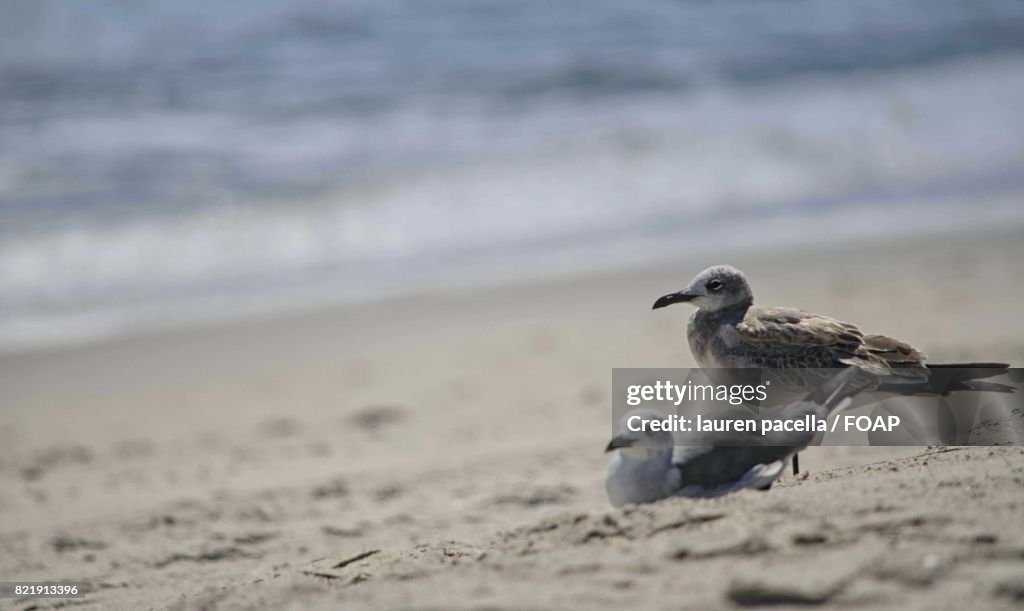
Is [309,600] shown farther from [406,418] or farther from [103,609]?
[406,418]

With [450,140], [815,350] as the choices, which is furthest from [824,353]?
[450,140]

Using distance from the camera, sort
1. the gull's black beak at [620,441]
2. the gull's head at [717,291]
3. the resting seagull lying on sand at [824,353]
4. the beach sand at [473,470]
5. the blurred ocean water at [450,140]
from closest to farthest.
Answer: the beach sand at [473,470] < the gull's black beak at [620,441] < the resting seagull lying on sand at [824,353] < the gull's head at [717,291] < the blurred ocean water at [450,140]

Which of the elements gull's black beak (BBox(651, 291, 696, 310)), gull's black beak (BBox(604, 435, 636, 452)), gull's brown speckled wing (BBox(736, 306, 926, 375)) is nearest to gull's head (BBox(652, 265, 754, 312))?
gull's black beak (BBox(651, 291, 696, 310))

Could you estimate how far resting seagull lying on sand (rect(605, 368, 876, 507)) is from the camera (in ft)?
11.7

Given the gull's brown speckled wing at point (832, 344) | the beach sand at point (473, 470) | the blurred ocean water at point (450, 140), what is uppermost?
the blurred ocean water at point (450, 140)

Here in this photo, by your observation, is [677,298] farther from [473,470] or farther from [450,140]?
[450,140]

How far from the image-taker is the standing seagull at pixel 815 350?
3.89 m

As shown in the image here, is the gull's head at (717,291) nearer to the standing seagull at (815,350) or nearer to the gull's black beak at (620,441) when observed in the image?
the standing seagull at (815,350)

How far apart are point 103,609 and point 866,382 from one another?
9.51 feet

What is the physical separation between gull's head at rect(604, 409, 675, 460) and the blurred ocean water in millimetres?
5103

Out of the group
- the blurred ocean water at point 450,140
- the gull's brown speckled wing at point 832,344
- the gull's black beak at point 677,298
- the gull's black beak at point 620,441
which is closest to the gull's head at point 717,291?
the gull's black beak at point 677,298

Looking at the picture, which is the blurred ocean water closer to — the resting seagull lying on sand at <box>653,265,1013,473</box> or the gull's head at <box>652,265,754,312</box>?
the gull's head at <box>652,265,754,312</box>

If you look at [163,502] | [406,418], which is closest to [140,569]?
[163,502]

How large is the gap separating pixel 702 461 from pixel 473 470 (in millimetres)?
2045
